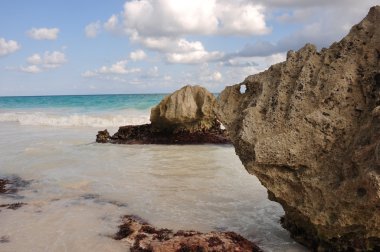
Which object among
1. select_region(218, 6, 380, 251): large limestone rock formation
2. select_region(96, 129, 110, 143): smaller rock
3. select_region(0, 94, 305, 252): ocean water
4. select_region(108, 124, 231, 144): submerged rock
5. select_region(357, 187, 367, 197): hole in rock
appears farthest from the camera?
select_region(96, 129, 110, 143): smaller rock

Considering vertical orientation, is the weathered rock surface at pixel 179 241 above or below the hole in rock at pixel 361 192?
below

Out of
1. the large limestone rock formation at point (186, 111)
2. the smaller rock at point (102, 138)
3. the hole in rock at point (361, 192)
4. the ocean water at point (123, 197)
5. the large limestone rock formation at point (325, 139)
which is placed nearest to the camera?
the hole in rock at point (361, 192)

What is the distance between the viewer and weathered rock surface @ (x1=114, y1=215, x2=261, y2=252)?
14.3 ft

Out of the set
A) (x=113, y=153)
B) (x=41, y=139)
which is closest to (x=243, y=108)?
(x=113, y=153)

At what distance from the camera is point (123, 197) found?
7.10 meters

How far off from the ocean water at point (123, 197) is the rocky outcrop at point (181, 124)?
62.6 inches

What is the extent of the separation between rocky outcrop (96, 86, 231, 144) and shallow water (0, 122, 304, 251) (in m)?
1.81

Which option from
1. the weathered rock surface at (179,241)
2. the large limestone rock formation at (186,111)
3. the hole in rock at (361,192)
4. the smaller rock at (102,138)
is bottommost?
the weathered rock surface at (179,241)

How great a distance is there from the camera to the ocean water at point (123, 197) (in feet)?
16.9

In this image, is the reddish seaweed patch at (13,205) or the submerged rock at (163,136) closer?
the reddish seaweed patch at (13,205)

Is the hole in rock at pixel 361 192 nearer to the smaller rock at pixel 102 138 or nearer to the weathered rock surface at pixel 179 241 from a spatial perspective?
the weathered rock surface at pixel 179 241

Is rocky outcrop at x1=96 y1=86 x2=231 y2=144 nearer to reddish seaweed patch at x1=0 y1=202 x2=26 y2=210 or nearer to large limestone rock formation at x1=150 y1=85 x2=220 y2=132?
large limestone rock formation at x1=150 y1=85 x2=220 y2=132

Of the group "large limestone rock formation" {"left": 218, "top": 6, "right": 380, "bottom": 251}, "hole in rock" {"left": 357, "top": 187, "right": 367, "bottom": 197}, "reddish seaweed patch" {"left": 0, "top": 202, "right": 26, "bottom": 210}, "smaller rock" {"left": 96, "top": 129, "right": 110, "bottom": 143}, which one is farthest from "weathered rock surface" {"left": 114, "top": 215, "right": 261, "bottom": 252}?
"smaller rock" {"left": 96, "top": 129, "right": 110, "bottom": 143}

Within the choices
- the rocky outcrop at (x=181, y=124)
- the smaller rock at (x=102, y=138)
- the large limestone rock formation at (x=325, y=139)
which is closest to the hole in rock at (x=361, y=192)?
the large limestone rock formation at (x=325, y=139)
